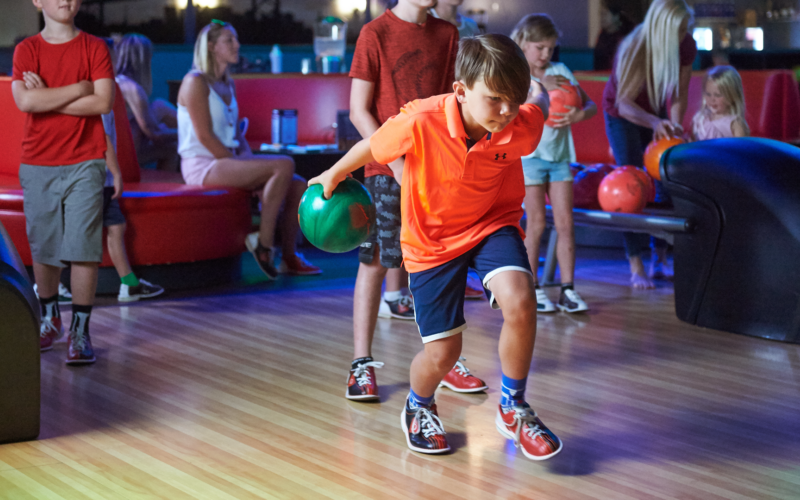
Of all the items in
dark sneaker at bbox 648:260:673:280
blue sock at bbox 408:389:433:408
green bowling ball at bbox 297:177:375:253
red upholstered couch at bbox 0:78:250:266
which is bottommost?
dark sneaker at bbox 648:260:673:280

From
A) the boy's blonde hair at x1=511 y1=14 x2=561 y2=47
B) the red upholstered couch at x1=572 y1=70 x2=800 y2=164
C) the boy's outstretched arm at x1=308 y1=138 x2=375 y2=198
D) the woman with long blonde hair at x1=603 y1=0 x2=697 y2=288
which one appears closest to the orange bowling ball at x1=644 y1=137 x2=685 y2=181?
the woman with long blonde hair at x1=603 y1=0 x2=697 y2=288

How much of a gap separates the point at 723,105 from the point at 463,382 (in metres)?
2.74

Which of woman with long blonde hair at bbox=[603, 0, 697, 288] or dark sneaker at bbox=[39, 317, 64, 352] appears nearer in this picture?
dark sneaker at bbox=[39, 317, 64, 352]

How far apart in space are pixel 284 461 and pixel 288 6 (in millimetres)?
9462

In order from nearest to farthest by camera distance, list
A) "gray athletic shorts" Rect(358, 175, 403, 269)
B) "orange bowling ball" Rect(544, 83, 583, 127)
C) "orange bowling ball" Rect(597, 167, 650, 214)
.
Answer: "gray athletic shorts" Rect(358, 175, 403, 269) < "orange bowling ball" Rect(544, 83, 583, 127) < "orange bowling ball" Rect(597, 167, 650, 214)

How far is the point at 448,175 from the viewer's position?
7.34ft

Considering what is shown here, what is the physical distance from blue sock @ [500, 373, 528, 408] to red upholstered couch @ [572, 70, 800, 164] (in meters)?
3.95

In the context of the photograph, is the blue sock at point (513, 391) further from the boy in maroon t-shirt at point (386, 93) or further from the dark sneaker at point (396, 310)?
the dark sneaker at point (396, 310)

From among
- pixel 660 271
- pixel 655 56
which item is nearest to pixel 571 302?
pixel 660 271

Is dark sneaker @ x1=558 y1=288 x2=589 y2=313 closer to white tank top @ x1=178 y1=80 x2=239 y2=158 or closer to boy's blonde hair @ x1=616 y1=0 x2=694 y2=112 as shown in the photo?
boy's blonde hair @ x1=616 y1=0 x2=694 y2=112

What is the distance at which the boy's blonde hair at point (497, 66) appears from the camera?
6.65 feet

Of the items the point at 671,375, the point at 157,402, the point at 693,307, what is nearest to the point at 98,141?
the point at 157,402

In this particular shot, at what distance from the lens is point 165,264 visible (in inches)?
178

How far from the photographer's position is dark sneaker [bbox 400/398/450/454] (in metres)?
2.38
